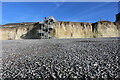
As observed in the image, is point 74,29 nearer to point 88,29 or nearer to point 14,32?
point 88,29

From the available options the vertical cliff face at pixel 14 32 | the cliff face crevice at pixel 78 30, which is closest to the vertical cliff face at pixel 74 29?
the cliff face crevice at pixel 78 30

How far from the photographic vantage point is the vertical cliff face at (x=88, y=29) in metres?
36.4

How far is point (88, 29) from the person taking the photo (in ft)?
123

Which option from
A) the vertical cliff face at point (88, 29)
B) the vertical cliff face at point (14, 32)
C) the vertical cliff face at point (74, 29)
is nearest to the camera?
the vertical cliff face at point (74, 29)

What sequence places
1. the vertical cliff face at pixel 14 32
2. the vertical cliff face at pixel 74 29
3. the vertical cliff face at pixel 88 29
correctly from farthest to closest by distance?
the vertical cliff face at pixel 14 32
the vertical cliff face at pixel 88 29
the vertical cliff face at pixel 74 29

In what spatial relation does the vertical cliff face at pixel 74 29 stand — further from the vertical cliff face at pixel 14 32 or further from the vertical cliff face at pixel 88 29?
the vertical cliff face at pixel 14 32

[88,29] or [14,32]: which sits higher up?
[88,29]

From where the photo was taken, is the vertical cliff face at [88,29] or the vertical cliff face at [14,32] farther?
the vertical cliff face at [14,32]

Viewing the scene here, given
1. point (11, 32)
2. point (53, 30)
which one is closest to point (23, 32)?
point (11, 32)

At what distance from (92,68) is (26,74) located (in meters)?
3.03

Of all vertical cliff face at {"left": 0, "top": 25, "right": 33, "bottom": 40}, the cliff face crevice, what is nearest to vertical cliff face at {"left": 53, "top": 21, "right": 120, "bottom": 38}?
the cliff face crevice

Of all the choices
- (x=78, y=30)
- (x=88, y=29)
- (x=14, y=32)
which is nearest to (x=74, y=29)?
(x=78, y=30)

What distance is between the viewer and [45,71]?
3.49 metres

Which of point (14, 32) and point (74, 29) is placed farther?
point (14, 32)
